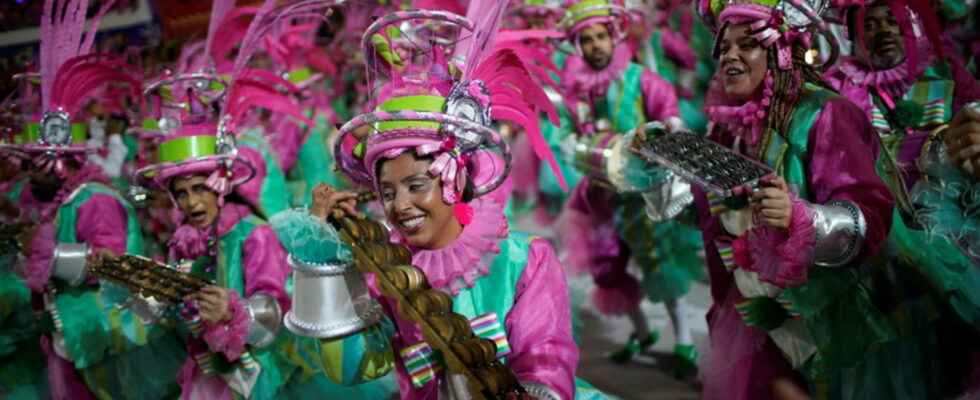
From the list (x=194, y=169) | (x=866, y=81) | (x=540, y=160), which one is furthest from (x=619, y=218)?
(x=194, y=169)

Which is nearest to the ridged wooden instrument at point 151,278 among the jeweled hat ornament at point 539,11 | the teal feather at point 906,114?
the teal feather at point 906,114

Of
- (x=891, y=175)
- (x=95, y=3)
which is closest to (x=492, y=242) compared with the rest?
(x=891, y=175)

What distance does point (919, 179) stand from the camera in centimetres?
245

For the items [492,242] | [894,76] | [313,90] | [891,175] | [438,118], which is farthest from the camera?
[313,90]

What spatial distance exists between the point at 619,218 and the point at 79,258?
2.59 metres

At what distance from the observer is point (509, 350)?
207 centimetres

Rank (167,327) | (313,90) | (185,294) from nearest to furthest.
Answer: (185,294)
(167,327)
(313,90)

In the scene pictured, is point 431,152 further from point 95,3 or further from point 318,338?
point 95,3

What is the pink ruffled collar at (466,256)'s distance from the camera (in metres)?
2.13

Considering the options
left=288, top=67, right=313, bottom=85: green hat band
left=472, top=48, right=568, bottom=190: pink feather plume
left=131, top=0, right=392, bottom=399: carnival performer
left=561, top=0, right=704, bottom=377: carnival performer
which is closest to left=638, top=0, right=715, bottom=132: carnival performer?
left=561, top=0, right=704, bottom=377: carnival performer

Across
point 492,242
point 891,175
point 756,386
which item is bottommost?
point 756,386

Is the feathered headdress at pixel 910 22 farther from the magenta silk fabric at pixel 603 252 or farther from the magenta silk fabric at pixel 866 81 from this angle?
the magenta silk fabric at pixel 603 252

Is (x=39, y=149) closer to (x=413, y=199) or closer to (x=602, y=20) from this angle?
(x=413, y=199)

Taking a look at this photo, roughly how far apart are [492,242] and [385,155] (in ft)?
1.14
